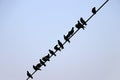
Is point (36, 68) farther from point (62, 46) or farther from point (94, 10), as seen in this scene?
point (94, 10)

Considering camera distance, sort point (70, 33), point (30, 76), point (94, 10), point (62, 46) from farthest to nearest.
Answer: point (30, 76), point (62, 46), point (70, 33), point (94, 10)

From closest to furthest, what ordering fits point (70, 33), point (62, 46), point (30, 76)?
point (70, 33), point (62, 46), point (30, 76)

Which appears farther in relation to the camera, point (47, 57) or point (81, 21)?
point (47, 57)

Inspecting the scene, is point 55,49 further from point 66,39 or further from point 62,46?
point 66,39

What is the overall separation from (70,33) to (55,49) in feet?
5.27

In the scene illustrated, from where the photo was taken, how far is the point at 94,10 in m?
9.83

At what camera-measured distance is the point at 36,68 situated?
1211 centimetres

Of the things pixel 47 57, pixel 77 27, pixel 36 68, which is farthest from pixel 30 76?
pixel 77 27

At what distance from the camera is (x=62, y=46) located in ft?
37.7

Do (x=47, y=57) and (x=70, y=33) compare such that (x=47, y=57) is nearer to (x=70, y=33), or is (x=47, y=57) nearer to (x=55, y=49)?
(x=55, y=49)

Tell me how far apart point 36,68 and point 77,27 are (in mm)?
3720

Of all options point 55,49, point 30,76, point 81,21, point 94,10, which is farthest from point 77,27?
point 30,76

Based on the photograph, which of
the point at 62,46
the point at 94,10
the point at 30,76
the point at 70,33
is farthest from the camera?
the point at 30,76

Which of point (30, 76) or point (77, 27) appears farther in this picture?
point (30, 76)
